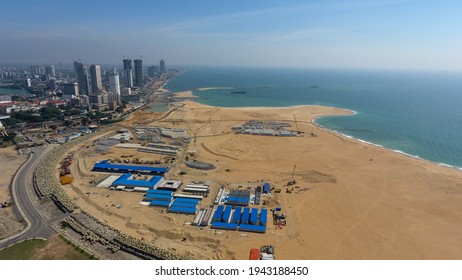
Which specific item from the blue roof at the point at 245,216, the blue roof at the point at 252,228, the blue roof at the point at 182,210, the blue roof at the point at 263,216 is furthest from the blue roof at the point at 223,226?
the blue roof at the point at 182,210

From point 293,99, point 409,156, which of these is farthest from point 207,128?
point 293,99

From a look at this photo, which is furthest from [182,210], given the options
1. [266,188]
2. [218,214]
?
[266,188]

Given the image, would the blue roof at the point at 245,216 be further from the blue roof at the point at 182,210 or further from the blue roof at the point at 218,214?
the blue roof at the point at 182,210

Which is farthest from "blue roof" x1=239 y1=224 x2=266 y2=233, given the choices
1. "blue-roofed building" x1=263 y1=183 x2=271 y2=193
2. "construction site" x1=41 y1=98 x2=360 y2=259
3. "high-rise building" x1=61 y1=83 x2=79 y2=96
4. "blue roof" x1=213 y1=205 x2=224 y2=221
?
"high-rise building" x1=61 y1=83 x2=79 y2=96

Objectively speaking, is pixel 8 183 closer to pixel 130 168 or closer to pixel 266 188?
pixel 130 168

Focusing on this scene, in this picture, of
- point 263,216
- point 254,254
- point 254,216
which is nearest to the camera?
point 254,254

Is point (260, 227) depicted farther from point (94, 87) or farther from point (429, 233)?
point (94, 87)
